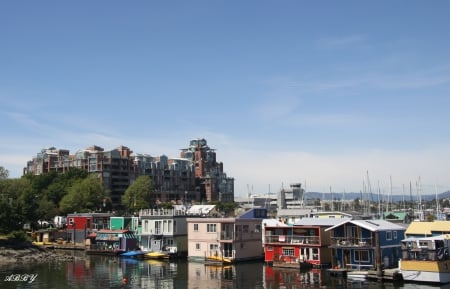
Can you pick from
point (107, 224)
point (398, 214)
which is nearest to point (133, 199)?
point (107, 224)

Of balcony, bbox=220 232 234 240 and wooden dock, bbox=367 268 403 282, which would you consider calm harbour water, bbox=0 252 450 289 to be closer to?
wooden dock, bbox=367 268 403 282

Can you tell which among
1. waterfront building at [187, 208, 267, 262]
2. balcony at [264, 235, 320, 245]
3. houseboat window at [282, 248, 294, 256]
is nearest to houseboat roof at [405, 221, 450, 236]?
balcony at [264, 235, 320, 245]

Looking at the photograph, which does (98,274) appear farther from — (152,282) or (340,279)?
(340,279)

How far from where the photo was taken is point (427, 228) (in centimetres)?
5166

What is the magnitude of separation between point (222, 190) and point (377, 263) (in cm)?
15423

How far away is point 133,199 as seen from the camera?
5157 inches

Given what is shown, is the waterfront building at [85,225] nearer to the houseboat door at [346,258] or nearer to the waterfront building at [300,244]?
the waterfront building at [300,244]

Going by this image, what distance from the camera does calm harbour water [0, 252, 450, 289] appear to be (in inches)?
1709

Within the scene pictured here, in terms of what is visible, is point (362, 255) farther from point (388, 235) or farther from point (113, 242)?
point (113, 242)

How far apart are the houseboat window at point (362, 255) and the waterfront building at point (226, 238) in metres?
16.6

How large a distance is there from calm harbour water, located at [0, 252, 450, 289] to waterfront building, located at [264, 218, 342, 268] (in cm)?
188

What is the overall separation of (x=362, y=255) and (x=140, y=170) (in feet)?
417

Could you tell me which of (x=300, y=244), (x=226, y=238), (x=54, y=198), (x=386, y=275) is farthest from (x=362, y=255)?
(x=54, y=198)

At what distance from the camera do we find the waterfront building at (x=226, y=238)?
60391 millimetres
